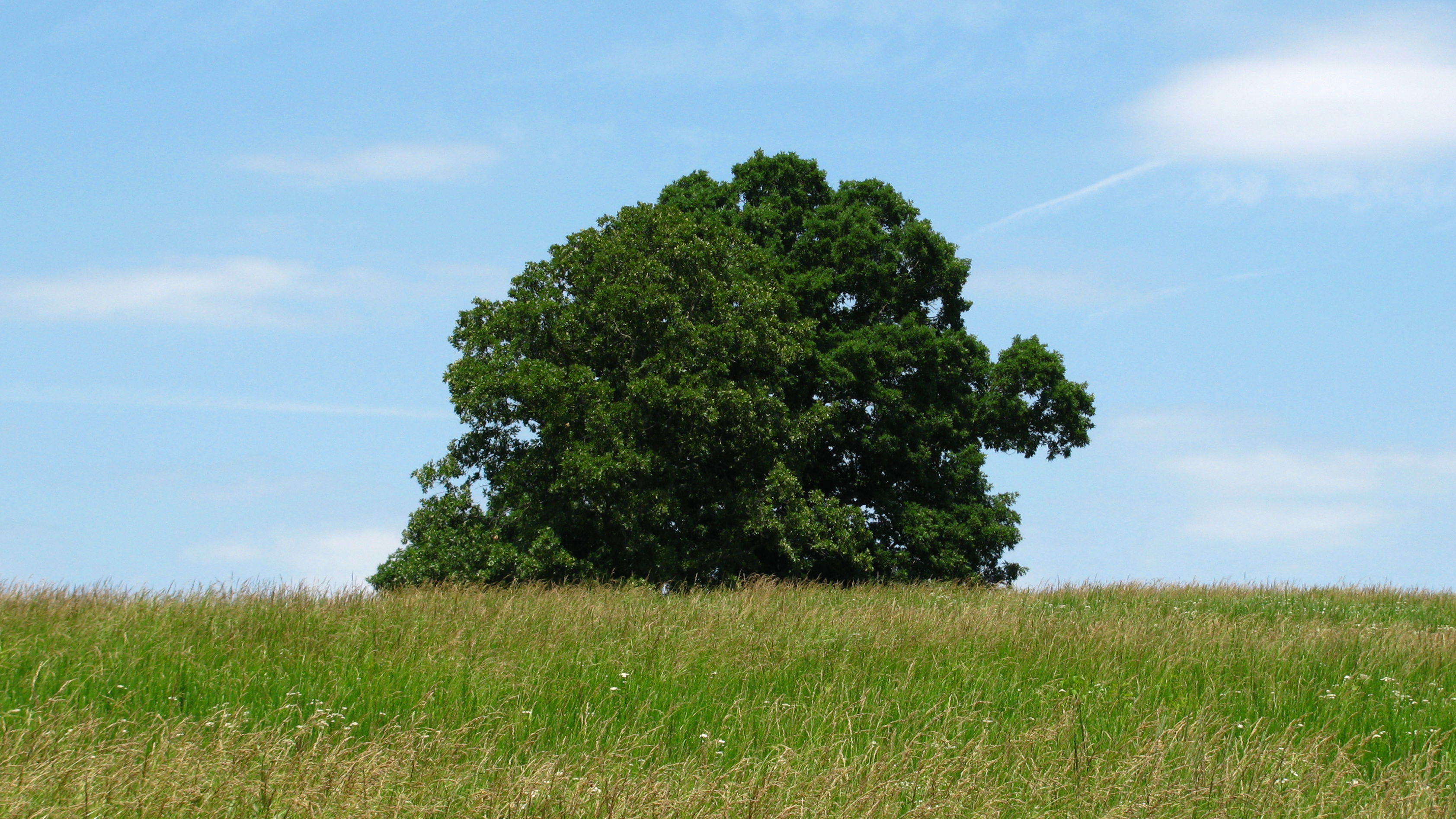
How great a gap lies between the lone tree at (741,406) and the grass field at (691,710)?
8.50m

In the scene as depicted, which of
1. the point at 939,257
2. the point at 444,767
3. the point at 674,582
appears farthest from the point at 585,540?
the point at 444,767

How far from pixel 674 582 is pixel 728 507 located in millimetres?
2150

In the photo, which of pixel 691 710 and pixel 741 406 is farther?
pixel 741 406

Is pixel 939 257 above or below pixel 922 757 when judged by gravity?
above

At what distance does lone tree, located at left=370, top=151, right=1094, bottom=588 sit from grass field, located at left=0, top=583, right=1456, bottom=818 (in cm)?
850

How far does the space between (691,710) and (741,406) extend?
14.0 meters

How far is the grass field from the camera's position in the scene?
6.21 meters

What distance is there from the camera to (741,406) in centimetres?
2270

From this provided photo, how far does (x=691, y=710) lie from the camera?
8.94m

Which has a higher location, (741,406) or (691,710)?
(741,406)

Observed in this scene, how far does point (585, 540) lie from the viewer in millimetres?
24109

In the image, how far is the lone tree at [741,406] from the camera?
2270 cm

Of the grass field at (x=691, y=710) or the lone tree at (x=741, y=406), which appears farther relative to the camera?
the lone tree at (x=741, y=406)

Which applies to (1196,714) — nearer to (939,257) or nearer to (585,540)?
(585,540)
